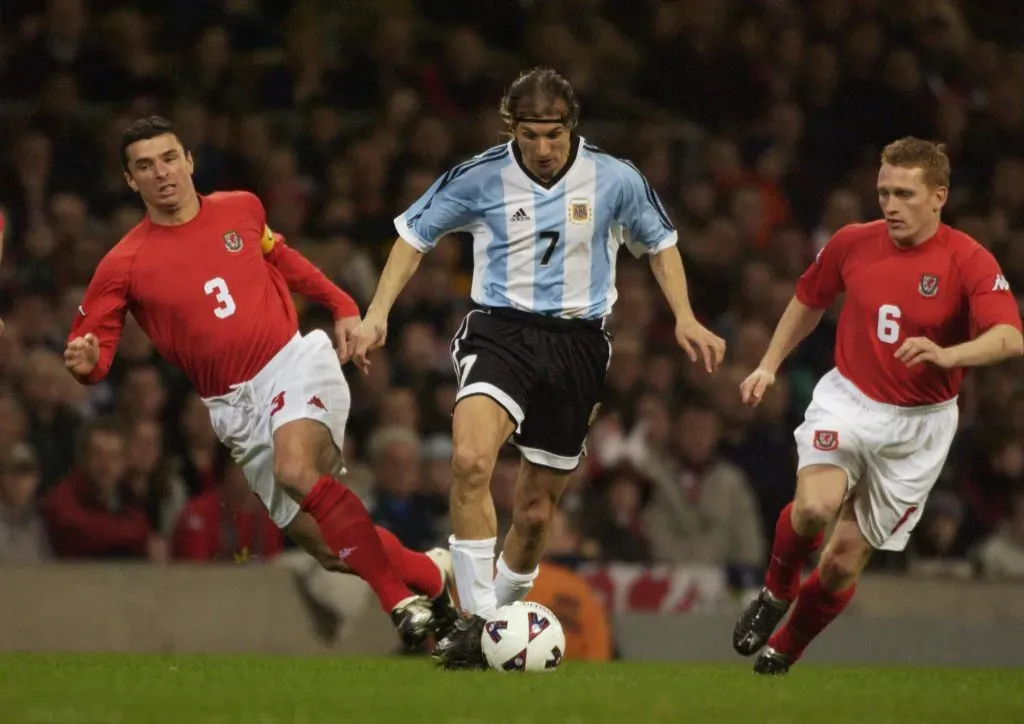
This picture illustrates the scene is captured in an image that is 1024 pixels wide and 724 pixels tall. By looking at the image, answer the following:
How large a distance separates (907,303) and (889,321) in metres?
0.10

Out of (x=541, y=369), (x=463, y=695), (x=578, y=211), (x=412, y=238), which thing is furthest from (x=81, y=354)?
(x=463, y=695)

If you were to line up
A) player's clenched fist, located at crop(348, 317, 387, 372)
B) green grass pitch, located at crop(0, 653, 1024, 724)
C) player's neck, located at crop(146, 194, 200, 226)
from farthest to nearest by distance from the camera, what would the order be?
player's neck, located at crop(146, 194, 200, 226) < player's clenched fist, located at crop(348, 317, 387, 372) < green grass pitch, located at crop(0, 653, 1024, 724)

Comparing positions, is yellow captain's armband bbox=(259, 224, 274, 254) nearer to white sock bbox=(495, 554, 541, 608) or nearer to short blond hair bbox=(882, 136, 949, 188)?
white sock bbox=(495, 554, 541, 608)

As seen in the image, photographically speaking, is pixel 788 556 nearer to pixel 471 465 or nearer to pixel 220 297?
pixel 471 465

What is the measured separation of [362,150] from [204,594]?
11.4ft

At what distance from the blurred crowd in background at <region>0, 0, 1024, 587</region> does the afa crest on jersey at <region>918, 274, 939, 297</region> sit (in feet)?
12.6

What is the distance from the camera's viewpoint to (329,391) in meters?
8.18

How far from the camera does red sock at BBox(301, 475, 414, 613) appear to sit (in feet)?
25.8

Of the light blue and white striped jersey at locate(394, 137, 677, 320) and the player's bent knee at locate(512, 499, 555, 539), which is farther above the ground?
the light blue and white striped jersey at locate(394, 137, 677, 320)

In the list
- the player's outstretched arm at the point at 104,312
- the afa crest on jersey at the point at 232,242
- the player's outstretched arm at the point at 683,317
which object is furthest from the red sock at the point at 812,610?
the player's outstretched arm at the point at 104,312

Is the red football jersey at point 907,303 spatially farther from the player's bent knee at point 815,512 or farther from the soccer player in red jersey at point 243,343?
the soccer player in red jersey at point 243,343

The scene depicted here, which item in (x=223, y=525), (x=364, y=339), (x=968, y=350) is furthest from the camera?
(x=223, y=525)

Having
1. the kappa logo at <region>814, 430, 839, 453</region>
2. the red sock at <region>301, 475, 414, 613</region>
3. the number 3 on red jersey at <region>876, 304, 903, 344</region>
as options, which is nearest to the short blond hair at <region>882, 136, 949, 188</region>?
the number 3 on red jersey at <region>876, 304, 903, 344</region>

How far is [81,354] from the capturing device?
25.2 ft
